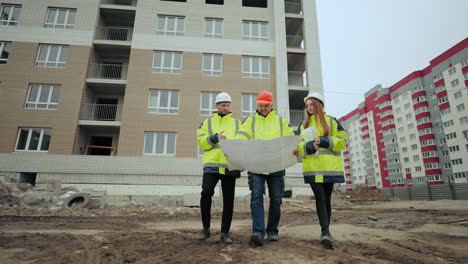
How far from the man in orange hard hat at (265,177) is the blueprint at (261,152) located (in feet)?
0.43

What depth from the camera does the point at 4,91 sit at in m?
15.7

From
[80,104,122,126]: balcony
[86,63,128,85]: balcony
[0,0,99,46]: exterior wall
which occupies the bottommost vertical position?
[80,104,122,126]: balcony

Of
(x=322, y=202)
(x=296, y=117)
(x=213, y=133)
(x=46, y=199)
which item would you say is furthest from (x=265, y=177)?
(x=296, y=117)

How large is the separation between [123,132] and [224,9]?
11360 millimetres

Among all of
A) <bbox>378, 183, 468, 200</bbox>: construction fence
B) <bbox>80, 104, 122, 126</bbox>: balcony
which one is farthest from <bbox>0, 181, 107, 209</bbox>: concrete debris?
<bbox>378, 183, 468, 200</bbox>: construction fence

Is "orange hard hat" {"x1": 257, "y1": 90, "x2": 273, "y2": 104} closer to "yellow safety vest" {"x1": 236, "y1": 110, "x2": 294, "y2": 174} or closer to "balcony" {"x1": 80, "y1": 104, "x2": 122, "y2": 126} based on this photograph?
"yellow safety vest" {"x1": 236, "y1": 110, "x2": 294, "y2": 174}

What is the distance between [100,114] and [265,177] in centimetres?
1747

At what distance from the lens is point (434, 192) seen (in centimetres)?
2522

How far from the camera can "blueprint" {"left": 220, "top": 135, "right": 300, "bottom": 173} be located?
3109 mm

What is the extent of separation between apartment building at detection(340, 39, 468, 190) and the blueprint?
42226mm

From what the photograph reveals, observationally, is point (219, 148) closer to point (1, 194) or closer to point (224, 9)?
point (1, 194)

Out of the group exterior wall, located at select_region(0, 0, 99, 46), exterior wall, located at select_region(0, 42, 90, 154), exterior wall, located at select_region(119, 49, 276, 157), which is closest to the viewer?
exterior wall, located at select_region(0, 42, 90, 154)

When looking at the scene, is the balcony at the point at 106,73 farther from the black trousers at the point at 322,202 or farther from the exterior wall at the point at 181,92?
the black trousers at the point at 322,202

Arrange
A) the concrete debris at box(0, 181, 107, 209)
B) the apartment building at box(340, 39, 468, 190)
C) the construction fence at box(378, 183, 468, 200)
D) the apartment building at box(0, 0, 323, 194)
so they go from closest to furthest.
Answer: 1. the concrete debris at box(0, 181, 107, 209)
2. the apartment building at box(0, 0, 323, 194)
3. the construction fence at box(378, 183, 468, 200)
4. the apartment building at box(340, 39, 468, 190)
